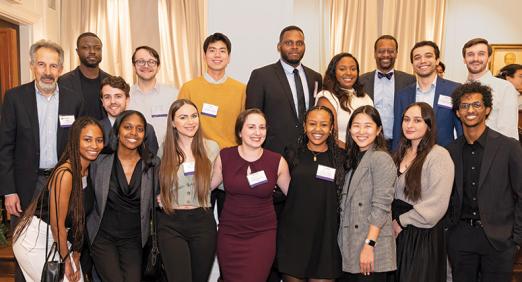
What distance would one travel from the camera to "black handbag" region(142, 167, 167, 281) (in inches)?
117

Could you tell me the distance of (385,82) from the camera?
4.10 meters

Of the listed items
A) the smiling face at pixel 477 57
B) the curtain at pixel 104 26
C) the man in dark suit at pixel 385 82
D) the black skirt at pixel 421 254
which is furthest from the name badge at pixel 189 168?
the curtain at pixel 104 26

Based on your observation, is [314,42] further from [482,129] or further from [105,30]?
[482,129]

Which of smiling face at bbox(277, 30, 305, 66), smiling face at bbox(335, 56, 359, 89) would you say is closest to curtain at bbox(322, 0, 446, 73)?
smiling face at bbox(277, 30, 305, 66)

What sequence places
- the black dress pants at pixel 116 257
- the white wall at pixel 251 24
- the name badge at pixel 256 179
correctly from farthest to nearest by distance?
the white wall at pixel 251 24 → the name badge at pixel 256 179 → the black dress pants at pixel 116 257

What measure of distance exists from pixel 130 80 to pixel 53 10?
152 centimetres

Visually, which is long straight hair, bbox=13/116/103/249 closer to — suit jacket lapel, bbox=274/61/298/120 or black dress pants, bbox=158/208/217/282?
black dress pants, bbox=158/208/217/282

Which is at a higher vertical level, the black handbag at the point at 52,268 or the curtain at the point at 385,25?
the curtain at the point at 385,25

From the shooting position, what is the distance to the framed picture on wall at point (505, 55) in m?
7.07

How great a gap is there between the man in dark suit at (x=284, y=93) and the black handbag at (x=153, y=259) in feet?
3.44

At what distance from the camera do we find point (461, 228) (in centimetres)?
305

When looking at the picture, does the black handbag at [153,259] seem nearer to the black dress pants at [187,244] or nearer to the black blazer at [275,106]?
the black dress pants at [187,244]

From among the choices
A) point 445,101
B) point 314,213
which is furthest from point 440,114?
point 314,213

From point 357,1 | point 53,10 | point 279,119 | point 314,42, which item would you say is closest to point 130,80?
point 53,10
